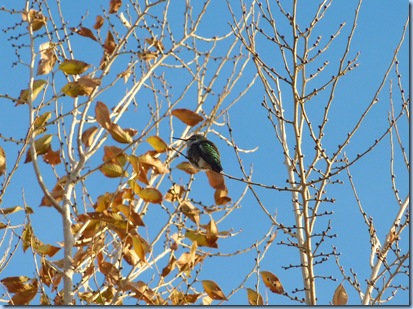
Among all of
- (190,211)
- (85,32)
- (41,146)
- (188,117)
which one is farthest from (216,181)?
(85,32)

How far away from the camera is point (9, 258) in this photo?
15.1 ft

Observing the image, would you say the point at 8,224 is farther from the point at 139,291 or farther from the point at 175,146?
the point at 175,146

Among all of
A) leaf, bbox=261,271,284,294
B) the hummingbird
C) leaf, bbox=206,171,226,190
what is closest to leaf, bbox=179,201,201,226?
leaf, bbox=206,171,226,190

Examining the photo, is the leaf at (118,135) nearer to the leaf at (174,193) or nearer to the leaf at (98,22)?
the leaf at (174,193)

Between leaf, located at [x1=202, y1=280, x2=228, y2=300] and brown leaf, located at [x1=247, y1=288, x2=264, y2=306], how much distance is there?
17cm

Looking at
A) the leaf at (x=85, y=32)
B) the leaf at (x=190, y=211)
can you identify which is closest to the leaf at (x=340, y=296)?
the leaf at (x=190, y=211)

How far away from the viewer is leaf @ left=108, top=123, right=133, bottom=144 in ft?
14.4

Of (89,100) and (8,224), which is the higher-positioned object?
(89,100)

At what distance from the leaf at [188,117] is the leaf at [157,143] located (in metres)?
0.21

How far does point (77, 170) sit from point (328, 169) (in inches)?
69.6

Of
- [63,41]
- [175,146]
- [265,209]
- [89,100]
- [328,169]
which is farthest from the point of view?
[175,146]

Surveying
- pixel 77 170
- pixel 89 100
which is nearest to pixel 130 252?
pixel 77 170

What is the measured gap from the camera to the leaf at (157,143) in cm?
436

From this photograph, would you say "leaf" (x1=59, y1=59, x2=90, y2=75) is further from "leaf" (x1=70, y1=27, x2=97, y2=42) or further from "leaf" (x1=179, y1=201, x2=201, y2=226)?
"leaf" (x1=179, y1=201, x2=201, y2=226)
